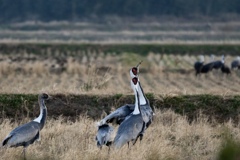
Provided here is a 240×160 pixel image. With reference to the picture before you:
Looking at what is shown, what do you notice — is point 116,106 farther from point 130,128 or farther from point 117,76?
point 117,76

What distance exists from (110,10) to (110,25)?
33.9ft

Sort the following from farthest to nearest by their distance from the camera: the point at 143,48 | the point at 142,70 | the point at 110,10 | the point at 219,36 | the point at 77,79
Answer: the point at 110,10 → the point at 219,36 → the point at 143,48 → the point at 142,70 → the point at 77,79

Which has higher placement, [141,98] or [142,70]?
[141,98]

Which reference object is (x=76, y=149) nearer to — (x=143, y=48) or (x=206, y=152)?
(x=206, y=152)

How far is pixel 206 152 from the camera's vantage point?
10594 mm

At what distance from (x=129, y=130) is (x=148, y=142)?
46.4 inches

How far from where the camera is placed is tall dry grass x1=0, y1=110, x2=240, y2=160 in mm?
9359

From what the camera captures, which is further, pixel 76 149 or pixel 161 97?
pixel 161 97

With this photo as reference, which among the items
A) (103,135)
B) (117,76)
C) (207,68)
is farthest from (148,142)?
(207,68)

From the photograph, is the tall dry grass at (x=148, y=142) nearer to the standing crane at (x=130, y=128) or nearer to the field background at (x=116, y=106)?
the field background at (x=116, y=106)

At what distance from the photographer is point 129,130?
979 centimetres

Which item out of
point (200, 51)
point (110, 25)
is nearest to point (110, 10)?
point (110, 25)

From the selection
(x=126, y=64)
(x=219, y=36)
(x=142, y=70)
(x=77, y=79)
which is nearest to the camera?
(x=77, y=79)

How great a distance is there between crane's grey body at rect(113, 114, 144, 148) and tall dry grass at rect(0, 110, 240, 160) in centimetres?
13
